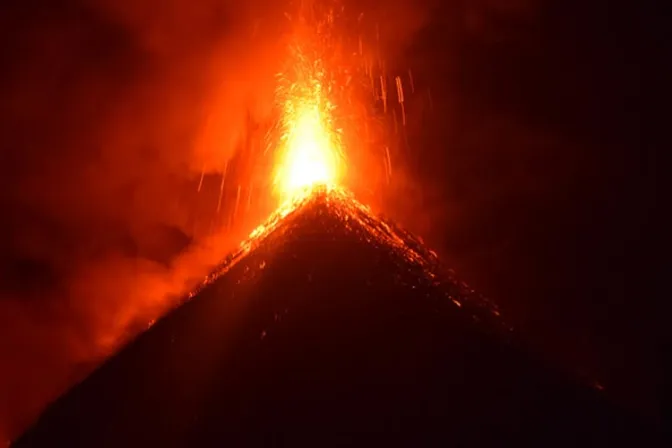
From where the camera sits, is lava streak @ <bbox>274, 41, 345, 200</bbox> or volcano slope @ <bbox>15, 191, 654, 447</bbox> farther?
lava streak @ <bbox>274, 41, 345, 200</bbox>

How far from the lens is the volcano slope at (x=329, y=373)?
209 inches

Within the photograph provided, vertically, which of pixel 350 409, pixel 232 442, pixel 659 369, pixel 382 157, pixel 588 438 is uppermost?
pixel 382 157

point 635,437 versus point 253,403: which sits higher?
point 635,437

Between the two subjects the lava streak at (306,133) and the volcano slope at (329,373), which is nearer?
the volcano slope at (329,373)

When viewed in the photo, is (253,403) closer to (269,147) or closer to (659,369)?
(269,147)

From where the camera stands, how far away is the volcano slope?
17.4 feet

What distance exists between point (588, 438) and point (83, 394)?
5479 mm

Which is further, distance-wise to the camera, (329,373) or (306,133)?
(306,133)

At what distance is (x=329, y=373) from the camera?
5.64 m

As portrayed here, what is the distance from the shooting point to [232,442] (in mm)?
5160

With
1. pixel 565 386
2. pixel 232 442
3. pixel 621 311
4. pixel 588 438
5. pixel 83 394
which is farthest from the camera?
pixel 621 311

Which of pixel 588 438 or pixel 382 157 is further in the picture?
pixel 382 157

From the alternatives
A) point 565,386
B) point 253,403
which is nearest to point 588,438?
point 565,386

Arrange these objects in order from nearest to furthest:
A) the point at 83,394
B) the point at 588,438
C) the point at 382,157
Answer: the point at 588,438
the point at 83,394
the point at 382,157
